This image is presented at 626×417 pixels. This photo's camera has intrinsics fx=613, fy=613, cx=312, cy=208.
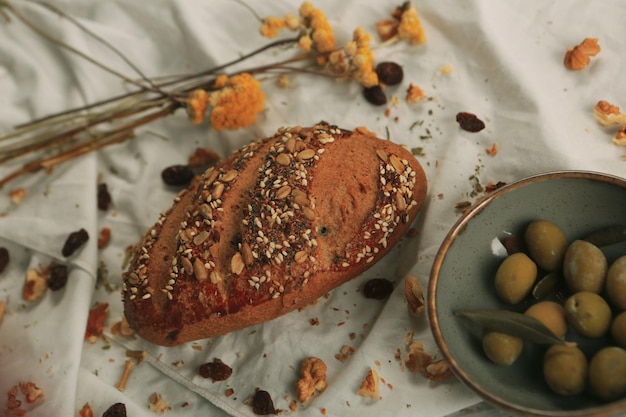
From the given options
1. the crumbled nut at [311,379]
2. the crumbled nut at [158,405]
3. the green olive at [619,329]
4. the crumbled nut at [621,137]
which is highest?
the crumbled nut at [621,137]

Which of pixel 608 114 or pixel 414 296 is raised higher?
pixel 608 114

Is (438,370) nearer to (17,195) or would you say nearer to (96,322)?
(96,322)

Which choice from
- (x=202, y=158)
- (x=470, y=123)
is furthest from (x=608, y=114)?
(x=202, y=158)

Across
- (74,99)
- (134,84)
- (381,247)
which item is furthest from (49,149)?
(381,247)

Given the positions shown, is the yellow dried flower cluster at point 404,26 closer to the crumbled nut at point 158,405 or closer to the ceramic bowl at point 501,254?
the ceramic bowl at point 501,254

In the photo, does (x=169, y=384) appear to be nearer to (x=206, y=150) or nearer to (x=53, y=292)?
(x=53, y=292)

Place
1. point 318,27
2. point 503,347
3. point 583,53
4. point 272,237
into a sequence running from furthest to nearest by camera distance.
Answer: point 318,27, point 583,53, point 272,237, point 503,347

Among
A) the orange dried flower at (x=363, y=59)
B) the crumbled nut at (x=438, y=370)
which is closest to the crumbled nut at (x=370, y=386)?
the crumbled nut at (x=438, y=370)
